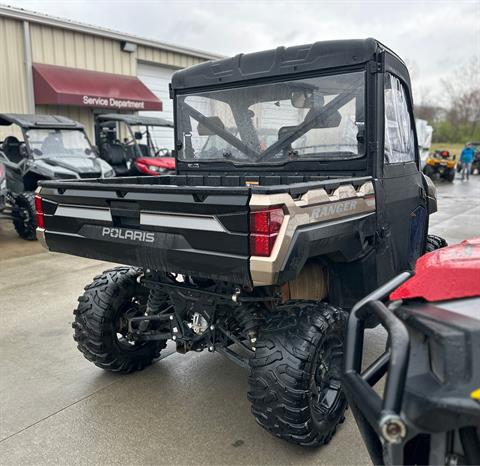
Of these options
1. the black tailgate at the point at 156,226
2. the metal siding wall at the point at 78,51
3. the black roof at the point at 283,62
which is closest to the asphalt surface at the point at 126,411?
the black tailgate at the point at 156,226

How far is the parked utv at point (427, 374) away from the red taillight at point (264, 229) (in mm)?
574

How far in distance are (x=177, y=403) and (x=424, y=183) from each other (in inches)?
109

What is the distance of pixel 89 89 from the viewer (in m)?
12.8

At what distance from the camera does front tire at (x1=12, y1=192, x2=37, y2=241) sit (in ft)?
26.4

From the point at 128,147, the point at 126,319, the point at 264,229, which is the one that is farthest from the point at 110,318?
the point at 128,147

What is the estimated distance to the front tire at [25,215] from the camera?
8055 millimetres

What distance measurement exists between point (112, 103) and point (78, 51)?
166 cm

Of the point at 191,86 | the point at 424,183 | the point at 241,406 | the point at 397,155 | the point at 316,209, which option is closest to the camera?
the point at 316,209

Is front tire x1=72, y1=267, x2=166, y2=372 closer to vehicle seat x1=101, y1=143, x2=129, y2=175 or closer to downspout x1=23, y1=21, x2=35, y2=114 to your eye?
vehicle seat x1=101, y1=143, x2=129, y2=175

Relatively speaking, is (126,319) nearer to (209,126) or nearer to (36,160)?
(209,126)

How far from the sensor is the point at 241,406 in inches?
122

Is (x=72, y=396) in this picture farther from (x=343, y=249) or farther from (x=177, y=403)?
(x=343, y=249)

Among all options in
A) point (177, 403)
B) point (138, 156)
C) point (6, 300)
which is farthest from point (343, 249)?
point (138, 156)

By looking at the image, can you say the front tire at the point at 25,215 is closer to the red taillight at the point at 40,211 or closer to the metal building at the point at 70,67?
the metal building at the point at 70,67
